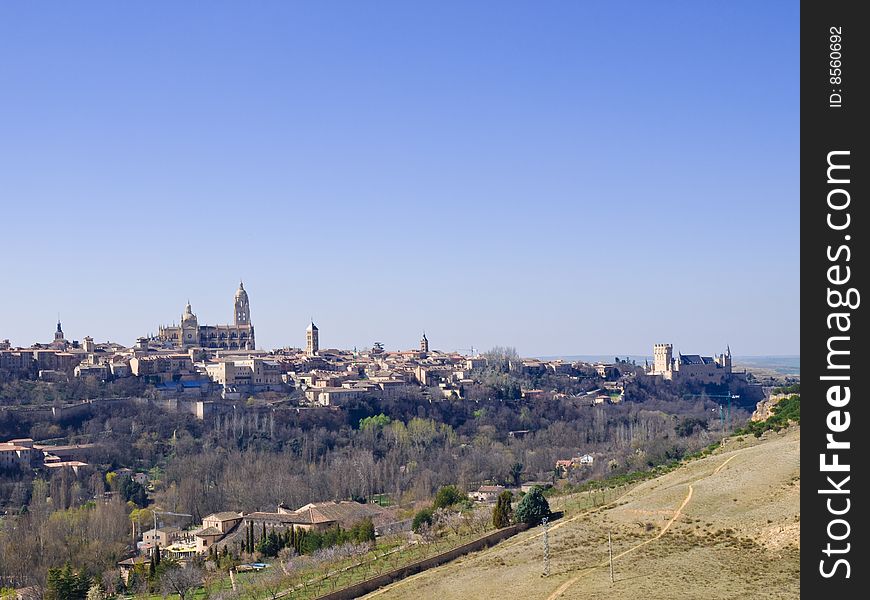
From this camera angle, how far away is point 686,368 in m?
105

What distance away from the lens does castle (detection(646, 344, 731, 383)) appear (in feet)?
338

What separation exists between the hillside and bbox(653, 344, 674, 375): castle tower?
79.7 meters

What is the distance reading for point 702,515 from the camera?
2408cm

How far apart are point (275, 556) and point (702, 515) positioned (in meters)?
14.4

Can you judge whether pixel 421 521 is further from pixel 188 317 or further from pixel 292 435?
pixel 188 317

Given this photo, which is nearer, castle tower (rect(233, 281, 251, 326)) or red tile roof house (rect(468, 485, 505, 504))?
red tile roof house (rect(468, 485, 505, 504))

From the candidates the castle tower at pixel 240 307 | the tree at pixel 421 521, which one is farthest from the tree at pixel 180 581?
the castle tower at pixel 240 307

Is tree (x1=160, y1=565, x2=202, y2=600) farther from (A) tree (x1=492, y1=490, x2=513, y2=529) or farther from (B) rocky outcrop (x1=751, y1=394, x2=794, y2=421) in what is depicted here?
(B) rocky outcrop (x1=751, y1=394, x2=794, y2=421)

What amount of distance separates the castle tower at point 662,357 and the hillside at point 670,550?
79.7 meters

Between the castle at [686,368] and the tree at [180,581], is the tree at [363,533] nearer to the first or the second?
the tree at [180,581]

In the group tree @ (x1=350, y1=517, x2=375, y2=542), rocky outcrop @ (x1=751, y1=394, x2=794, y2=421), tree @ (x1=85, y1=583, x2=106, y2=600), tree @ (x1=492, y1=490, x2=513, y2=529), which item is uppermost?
rocky outcrop @ (x1=751, y1=394, x2=794, y2=421)

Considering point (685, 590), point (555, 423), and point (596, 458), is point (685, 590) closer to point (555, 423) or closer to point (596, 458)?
point (596, 458)

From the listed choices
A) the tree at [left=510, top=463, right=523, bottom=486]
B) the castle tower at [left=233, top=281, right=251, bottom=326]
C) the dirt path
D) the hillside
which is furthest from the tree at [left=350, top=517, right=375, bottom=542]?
the castle tower at [left=233, top=281, right=251, bottom=326]
